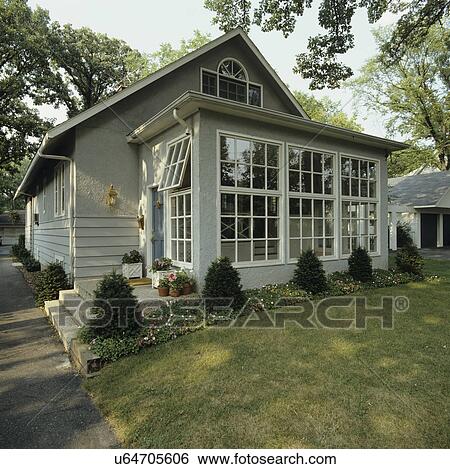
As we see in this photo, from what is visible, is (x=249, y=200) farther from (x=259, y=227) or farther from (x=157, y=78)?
(x=157, y=78)

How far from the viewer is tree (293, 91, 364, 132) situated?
23.9 meters

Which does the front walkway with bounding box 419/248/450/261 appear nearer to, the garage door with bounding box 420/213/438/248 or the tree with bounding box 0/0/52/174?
the garage door with bounding box 420/213/438/248

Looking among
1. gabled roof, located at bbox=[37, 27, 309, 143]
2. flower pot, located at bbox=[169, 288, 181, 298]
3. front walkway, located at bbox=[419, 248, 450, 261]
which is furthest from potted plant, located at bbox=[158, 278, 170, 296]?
front walkway, located at bbox=[419, 248, 450, 261]

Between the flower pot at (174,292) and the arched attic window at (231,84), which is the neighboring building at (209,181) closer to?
the arched attic window at (231,84)

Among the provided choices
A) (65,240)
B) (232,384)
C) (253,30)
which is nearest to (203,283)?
(232,384)

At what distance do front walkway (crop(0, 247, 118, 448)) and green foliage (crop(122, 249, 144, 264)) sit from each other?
7.37ft

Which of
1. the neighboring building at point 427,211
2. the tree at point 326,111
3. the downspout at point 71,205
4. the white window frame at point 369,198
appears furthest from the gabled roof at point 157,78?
the tree at point 326,111

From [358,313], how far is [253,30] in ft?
28.0

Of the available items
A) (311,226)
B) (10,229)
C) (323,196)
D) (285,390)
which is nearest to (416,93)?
(323,196)

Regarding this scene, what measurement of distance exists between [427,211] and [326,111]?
12.5m

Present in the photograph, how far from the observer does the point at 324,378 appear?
11.3ft

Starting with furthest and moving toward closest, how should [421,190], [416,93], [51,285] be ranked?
[416,93], [421,190], [51,285]

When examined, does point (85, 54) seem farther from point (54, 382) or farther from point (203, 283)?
point (54, 382)

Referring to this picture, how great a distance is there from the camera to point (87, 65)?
22281mm
